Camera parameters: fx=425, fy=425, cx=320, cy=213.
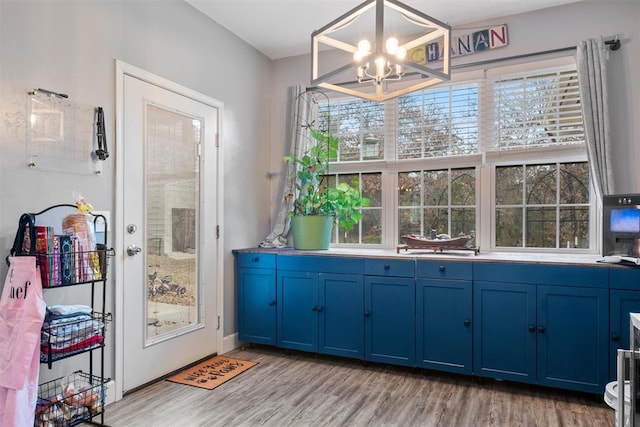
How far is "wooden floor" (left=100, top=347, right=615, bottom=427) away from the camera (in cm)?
246

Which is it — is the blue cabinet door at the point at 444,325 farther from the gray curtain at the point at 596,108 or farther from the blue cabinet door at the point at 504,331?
the gray curtain at the point at 596,108

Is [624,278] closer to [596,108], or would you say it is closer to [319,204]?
[596,108]

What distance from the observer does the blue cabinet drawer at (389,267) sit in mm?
3174

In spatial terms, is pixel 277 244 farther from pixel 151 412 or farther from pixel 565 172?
pixel 565 172

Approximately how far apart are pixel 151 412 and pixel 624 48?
3992mm

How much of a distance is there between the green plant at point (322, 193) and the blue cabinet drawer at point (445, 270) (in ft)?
2.64

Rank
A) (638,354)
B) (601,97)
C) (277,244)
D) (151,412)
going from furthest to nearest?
(277,244), (601,97), (151,412), (638,354)

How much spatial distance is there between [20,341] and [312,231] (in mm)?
2229

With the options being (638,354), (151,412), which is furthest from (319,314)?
(638,354)

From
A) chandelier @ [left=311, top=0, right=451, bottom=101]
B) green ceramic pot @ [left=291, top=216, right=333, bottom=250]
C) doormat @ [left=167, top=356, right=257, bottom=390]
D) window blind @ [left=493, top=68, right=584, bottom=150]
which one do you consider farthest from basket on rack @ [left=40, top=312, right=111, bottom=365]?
window blind @ [left=493, top=68, right=584, bottom=150]

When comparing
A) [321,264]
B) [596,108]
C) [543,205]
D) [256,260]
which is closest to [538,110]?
[596,108]

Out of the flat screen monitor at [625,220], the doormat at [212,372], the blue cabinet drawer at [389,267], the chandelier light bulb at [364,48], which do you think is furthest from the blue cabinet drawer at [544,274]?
the doormat at [212,372]

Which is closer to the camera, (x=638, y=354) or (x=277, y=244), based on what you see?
(x=638, y=354)

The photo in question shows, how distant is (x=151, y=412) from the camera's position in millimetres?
2535
